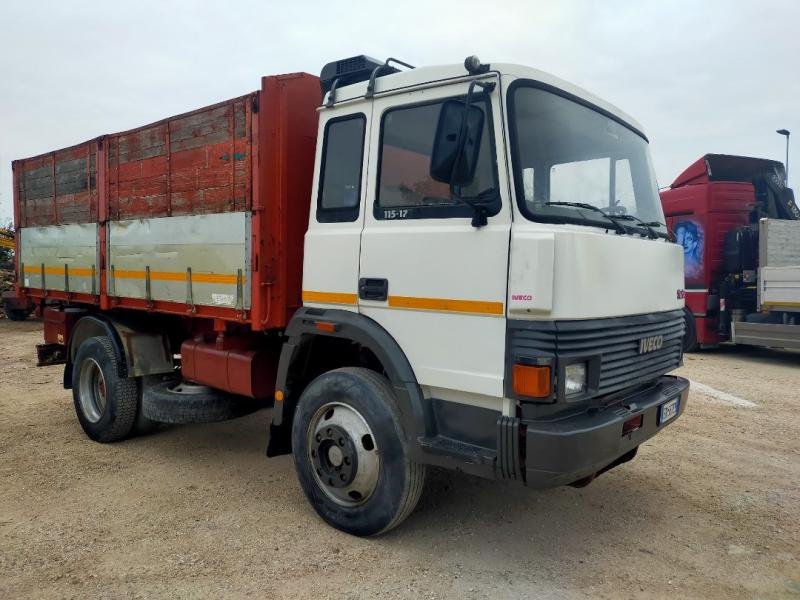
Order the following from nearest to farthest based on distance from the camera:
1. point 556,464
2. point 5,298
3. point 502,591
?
point 556,464, point 502,591, point 5,298

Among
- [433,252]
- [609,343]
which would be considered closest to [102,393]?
[433,252]

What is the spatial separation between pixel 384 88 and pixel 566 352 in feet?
6.11

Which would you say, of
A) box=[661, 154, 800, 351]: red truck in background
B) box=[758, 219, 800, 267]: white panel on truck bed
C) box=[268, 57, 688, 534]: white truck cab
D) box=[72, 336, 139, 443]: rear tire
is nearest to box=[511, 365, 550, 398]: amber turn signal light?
box=[268, 57, 688, 534]: white truck cab

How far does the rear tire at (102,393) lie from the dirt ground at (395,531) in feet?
0.58

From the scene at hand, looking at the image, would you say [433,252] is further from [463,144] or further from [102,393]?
[102,393]

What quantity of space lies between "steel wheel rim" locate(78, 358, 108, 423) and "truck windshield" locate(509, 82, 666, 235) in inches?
178

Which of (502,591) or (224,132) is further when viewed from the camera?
(224,132)

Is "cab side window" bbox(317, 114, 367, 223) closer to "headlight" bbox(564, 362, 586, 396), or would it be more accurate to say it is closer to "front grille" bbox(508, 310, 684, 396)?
"front grille" bbox(508, 310, 684, 396)

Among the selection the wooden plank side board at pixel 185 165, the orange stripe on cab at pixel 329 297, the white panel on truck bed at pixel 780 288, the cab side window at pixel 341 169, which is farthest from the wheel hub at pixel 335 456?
the white panel on truck bed at pixel 780 288

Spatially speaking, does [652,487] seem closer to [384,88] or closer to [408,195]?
[408,195]

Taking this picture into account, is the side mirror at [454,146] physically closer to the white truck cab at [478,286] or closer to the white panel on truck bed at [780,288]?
the white truck cab at [478,286]

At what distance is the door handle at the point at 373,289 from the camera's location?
3.51 m

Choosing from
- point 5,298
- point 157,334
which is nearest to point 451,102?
point 157,334

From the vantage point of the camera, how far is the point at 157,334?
18.0 feet
